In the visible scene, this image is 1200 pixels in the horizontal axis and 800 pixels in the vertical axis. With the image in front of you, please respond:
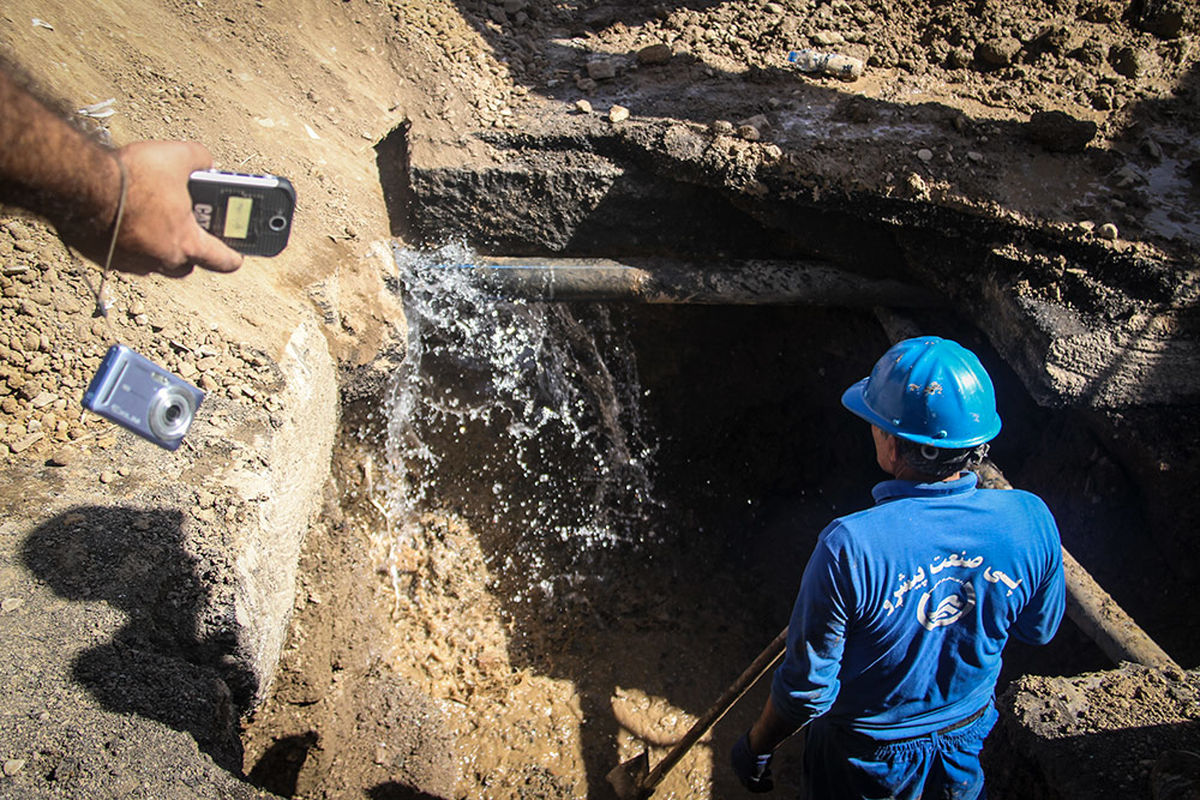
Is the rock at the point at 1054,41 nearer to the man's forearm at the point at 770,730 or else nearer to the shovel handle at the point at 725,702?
the shovel handle at the point at 725,702

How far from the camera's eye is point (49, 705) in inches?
72.3

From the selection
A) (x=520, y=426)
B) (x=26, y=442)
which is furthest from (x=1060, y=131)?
(x=26, y=442)

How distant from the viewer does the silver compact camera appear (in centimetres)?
181

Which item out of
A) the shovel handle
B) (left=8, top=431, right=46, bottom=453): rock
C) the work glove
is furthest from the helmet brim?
(left=8, top=431, right=46, bottom=453): rock

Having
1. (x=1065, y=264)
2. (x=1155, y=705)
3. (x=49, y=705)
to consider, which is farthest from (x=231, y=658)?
Answer: (x=1065, y=264)

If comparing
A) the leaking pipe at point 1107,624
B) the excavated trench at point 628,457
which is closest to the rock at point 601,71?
the excavated trench at point 628,457

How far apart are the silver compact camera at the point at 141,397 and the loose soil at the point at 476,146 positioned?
561mm

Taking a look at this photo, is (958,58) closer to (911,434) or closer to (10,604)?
(911,434)

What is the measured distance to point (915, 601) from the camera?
187cm

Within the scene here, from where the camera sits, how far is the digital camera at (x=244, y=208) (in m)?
1.85

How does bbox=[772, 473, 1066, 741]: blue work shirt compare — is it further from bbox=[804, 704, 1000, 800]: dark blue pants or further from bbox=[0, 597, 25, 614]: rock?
bbox=[0, 597, 25, 614]: rock

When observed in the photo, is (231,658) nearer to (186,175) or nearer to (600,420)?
(186,175)

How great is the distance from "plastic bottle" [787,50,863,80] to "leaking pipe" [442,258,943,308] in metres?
1.04

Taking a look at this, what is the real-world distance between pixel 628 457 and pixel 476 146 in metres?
1.86
